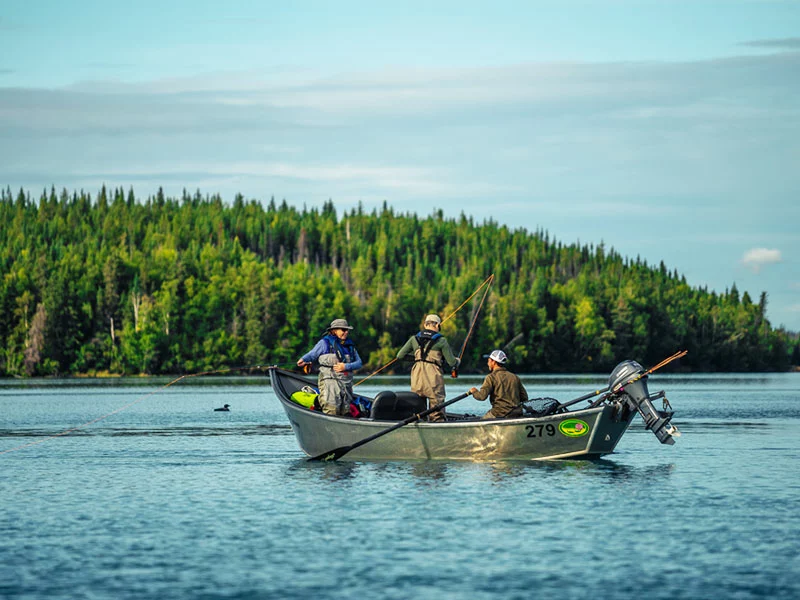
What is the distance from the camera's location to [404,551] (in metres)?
15.5

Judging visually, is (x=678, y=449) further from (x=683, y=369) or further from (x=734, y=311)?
(x=734, y=311)

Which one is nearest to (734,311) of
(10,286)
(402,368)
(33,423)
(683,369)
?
(683,369)

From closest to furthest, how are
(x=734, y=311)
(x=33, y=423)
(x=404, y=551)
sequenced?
1. (x=404, y=551)
2. (x=33, y=423)
3. (x=734, y=311)

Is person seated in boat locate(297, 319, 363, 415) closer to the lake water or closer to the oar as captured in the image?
the oar

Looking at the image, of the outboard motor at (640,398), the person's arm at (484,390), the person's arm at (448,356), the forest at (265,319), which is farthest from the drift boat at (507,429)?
the forest at (265,319)

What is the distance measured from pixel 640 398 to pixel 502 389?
2580 millimetres

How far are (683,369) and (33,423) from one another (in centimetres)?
13711

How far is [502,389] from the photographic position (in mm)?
22953

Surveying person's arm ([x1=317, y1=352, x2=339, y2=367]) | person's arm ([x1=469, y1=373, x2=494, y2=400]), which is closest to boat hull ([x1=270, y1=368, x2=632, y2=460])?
person's arm ([x1=469, y1=373, x2=494, y2=400])

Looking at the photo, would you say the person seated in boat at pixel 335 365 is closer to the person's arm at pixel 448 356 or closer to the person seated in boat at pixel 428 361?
the person seated in boat at pixel 428 361

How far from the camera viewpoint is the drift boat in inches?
887

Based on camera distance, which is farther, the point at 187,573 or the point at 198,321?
the point at 198,321

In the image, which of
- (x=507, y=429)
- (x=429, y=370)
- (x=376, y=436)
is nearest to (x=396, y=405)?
(x=376, y=436)

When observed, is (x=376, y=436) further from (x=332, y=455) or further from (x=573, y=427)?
(x=573, y=427)
